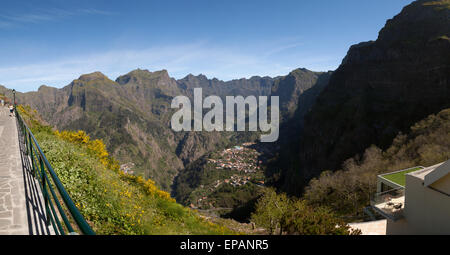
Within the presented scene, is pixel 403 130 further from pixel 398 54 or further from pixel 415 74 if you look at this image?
pixel 398 54

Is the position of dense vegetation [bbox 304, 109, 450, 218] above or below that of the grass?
below

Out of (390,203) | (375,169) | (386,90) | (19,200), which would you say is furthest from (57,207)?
(386,90)

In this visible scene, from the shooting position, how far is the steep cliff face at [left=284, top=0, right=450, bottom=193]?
59.8 metres

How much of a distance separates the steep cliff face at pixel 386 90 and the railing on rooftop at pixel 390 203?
5081 cm

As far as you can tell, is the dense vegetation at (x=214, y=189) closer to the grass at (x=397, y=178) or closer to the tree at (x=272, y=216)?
the tree at (x=272, y=216)

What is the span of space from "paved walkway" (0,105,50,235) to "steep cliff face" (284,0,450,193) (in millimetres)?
67034

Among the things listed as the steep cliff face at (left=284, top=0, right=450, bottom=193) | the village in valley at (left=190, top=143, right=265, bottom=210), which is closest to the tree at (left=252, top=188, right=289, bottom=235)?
the steep cliff face at (left=284, top=0, right=450, bottom=193)

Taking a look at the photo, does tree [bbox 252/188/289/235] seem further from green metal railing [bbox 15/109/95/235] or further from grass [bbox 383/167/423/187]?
green metal railing [bbox 15/109/95/235]

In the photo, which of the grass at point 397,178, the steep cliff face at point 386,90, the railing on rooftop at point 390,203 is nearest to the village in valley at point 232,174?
the steep cliff face at point 386,90

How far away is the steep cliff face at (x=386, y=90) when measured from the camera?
5975 cm

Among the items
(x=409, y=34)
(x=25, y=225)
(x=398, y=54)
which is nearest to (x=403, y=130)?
(x=398, y=54)

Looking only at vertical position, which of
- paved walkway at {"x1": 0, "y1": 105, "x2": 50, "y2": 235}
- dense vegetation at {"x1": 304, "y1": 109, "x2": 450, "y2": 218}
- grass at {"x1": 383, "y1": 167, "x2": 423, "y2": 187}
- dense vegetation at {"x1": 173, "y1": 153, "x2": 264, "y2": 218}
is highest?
paved walkway at {"x1": 0, "y1": 105, "x2": 50, "y2": 235}
